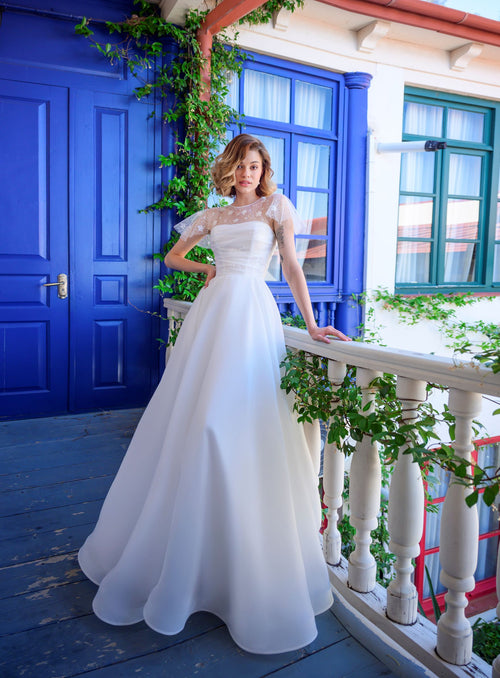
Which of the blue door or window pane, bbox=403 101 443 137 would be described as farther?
window pane, bbox=403 101 443 137

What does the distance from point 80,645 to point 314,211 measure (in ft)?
13.9

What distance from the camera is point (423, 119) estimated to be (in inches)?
216

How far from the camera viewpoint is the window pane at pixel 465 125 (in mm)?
5633

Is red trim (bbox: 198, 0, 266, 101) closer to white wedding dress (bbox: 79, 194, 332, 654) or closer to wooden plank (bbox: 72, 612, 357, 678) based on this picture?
white wedding dress (bbox: 79, 194, 332, 654)

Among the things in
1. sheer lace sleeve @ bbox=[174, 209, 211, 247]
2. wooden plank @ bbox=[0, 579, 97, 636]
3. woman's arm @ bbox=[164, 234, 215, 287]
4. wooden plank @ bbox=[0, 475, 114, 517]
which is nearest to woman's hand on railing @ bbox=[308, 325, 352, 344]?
woman's arm @ bbox=[164, 234, 215, 287]

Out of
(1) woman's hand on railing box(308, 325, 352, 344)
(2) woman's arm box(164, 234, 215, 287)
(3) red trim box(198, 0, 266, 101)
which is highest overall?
(3) red trim box(198, 0, 266, 101)

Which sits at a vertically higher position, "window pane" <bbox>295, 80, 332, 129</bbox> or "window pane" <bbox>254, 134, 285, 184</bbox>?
"window pane" <bbox>295, 80, 332, 129</bbox>

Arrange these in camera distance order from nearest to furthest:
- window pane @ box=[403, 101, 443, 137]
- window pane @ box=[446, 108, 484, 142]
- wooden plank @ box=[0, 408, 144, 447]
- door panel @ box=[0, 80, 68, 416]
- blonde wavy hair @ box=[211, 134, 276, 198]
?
blonde wavy hair @ box=[211, 134, 276, 198]
wooden plank @ box=[0, 408, 144, 447]
door panel @ box=[0, 80, 68, 416]
window pane @ box=[403, 101, 443, 137]
window pane @ box=[446, 108, 484, 142]

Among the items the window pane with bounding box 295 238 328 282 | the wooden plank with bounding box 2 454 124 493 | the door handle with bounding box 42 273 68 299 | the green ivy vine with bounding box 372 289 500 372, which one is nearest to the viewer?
the wooden plank with bounding box 2 454 124 493

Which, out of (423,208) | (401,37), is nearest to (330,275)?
(423,208)

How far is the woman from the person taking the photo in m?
1.51

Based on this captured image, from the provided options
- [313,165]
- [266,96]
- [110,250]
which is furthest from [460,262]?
[110,250]

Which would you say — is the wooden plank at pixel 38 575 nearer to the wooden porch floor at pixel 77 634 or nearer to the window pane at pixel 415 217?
the wooden porch floor at pixel 77 634

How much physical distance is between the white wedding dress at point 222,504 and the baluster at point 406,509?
262 mm
